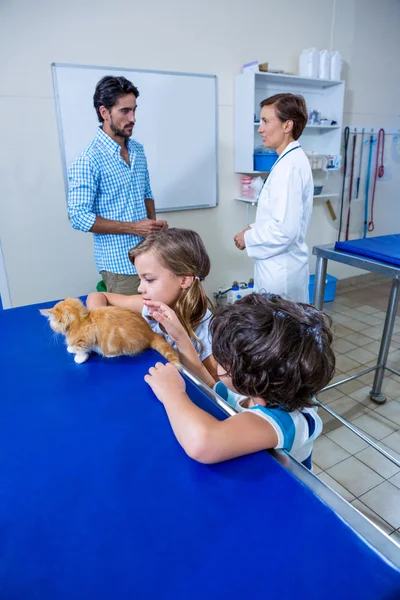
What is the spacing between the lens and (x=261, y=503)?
0.58 meters

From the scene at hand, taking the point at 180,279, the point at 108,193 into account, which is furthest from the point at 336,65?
the point at 180,279

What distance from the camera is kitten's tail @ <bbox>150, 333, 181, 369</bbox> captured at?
3.39ft

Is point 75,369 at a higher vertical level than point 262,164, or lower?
lower

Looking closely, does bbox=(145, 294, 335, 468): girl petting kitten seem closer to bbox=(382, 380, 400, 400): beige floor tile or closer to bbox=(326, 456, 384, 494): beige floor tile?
bbox=(326, 456, 384, 494): beige floor tile

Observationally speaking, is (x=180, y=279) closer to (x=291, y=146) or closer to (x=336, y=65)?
(x=291, y=146)

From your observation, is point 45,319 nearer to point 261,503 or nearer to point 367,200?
point 261,503

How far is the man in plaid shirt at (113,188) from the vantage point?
1.80 meters

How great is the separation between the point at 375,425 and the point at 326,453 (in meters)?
0.38

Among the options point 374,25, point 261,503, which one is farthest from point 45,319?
point 374,25

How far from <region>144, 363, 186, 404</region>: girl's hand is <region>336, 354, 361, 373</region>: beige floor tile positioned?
1959 mm

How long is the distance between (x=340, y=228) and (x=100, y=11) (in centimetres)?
287

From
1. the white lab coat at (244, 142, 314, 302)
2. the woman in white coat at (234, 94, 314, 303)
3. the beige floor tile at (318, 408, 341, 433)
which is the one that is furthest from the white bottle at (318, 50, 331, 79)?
the beige floor tile at (318, 408, 341, 433)

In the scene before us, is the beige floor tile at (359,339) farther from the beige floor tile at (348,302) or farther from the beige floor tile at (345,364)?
the beige floor tile at (348,302)

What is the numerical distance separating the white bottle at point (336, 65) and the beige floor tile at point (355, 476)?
305 cm
